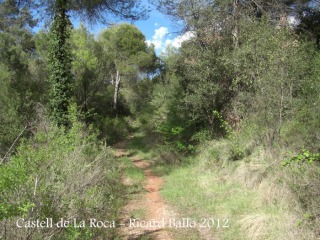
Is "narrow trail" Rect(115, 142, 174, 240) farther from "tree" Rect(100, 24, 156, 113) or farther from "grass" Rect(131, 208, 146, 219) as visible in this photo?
"tree" Rect(100, 24, 156, 113)

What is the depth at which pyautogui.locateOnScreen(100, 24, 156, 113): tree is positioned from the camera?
2602 centimetres

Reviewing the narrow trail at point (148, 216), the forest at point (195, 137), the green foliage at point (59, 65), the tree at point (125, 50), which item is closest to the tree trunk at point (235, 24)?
the forest at point (195, 137)

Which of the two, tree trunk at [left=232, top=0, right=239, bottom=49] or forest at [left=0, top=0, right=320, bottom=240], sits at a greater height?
tree trunk at [left=232, top=0, right=239, bottom=49]

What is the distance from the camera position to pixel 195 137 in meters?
11.5

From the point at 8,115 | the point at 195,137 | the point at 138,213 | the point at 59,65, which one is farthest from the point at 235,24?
the point at 8,115

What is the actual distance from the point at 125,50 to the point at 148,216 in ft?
71.9

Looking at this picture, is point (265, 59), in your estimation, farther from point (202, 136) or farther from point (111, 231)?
point (111, 231)

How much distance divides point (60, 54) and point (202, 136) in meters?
6.30

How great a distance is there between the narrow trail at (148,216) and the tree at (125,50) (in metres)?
17.8

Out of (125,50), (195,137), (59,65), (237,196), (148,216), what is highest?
(125,50)

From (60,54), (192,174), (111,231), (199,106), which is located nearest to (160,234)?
(111,231)

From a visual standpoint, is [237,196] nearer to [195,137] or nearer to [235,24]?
[195,137]

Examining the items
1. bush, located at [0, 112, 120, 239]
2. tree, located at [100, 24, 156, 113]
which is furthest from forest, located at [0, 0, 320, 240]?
tree, located at [100, 24, 156, 113]

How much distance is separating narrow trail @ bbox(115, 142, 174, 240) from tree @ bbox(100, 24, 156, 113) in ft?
58.3
